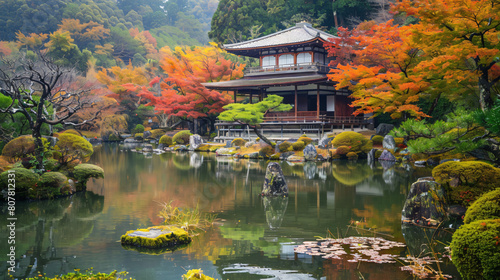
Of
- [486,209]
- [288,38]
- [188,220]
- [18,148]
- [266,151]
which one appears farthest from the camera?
[288,38]

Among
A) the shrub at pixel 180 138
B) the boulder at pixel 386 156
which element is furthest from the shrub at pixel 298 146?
the shrub at pixel 180 138

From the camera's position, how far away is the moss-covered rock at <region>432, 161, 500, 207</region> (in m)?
9.03

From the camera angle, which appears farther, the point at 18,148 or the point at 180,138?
the point at 180,138

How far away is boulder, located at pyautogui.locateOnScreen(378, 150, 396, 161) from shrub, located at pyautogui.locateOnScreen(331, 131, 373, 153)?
1.08 metres

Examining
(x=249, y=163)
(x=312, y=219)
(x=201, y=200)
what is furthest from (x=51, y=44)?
(x=312, y=219)

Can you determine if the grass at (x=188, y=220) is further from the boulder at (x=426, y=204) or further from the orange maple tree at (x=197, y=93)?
the orange maple tree at (x=197, y=93)

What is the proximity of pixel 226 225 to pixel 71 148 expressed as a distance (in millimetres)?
7608

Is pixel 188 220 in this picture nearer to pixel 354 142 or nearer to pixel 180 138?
pixel 354 142

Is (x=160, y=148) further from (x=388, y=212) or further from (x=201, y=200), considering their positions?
(x=388, y=212)

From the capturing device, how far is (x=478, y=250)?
15.4ft

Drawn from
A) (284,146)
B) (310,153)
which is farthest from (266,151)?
(310,153)

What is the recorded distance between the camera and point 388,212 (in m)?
10.1

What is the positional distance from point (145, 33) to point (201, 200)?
61016mm

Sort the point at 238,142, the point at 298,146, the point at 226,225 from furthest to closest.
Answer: the point at 238,142, the point at 298,146, the point at 226,225
